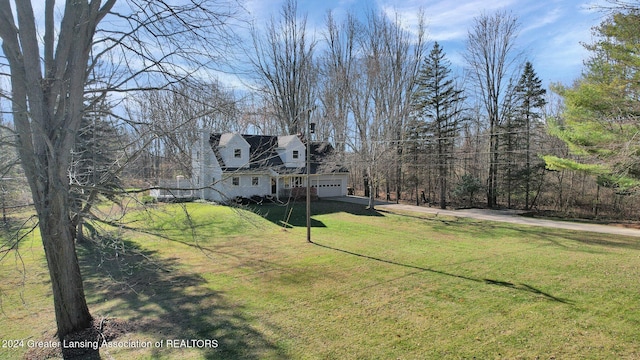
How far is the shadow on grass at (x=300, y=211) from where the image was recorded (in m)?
17.3

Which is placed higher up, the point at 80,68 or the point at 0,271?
the point at 80,68

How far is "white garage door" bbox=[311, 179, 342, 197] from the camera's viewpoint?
28.0 metres

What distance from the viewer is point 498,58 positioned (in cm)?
2455

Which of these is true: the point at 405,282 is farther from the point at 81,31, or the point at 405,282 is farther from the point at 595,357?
the point at 81,31

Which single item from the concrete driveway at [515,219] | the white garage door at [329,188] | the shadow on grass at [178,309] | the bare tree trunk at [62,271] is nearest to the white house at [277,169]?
the white garage door at [329,188]

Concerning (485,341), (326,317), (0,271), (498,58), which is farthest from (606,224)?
(0,271)

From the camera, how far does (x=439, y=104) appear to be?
25703 mm

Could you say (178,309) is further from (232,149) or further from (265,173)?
(265,173)

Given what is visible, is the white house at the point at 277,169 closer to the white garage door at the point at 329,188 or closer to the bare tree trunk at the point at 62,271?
the white garage door at the point at 329,188

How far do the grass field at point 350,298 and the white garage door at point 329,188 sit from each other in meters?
15.6

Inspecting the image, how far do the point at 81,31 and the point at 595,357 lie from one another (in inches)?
343

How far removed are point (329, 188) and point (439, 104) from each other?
11306mm

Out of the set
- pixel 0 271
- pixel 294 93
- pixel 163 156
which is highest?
pixel 294 93

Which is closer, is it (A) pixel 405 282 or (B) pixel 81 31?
(B) pixel 81 31
